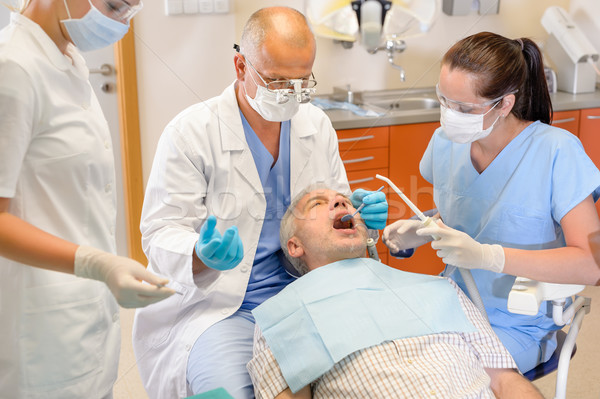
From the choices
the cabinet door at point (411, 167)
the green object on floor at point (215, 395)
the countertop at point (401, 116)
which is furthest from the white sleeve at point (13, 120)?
the cabinet door at point (411, 167)

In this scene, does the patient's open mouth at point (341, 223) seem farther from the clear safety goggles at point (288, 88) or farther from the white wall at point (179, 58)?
the white wall at point (179, 58)

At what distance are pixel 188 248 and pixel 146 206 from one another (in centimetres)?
22

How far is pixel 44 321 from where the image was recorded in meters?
1.09

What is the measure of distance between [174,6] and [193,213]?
2.45 feet

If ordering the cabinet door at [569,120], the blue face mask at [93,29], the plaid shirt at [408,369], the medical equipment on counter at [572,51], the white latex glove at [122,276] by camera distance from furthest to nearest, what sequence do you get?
the medical equipment on counter at [572,51]
the cabinet door at [569,120]
the plaid shirt at [408,369]
the blue face mask at [93,29]
the white latex glove at [122,276]

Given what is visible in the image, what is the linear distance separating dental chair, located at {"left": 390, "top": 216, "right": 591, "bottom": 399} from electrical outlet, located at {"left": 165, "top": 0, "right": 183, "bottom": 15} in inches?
44.7

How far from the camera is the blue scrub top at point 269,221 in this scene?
1.58 meters

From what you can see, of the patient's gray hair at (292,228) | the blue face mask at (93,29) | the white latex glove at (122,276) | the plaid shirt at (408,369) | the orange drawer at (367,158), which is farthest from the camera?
the orange drawer at (367,158)

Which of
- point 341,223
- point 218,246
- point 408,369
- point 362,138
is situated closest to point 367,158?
point 362,138

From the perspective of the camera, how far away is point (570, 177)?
4.75ft

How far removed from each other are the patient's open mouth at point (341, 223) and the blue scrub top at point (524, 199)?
0.32 meters

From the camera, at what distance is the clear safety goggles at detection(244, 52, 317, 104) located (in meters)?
1.43

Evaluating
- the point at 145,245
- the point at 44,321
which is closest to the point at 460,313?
the point at 145,245

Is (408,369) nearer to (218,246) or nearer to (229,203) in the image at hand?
(218,246)
